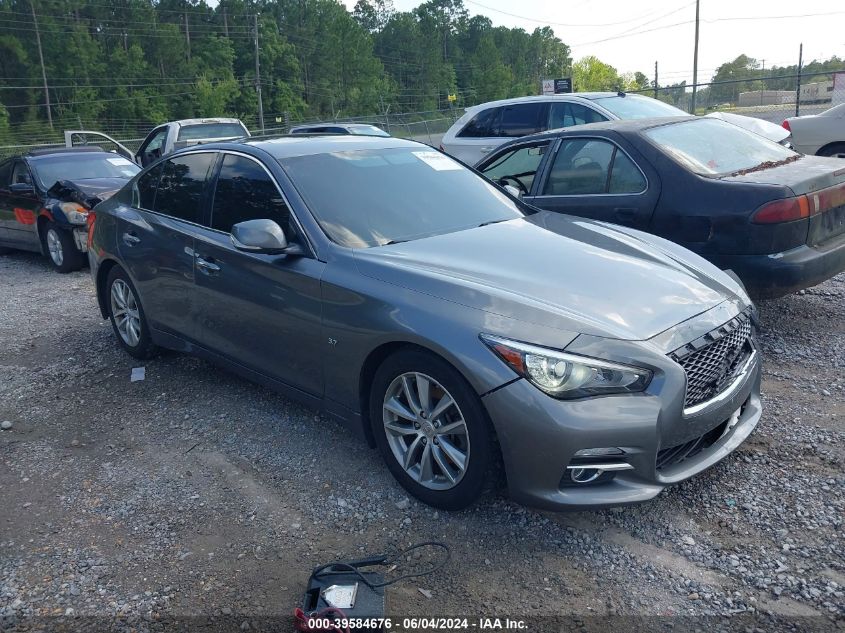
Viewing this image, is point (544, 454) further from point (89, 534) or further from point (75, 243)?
point (75, 243)

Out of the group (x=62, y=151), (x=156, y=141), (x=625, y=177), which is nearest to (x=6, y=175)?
(x=62, y=151)

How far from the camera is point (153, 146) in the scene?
15883mm

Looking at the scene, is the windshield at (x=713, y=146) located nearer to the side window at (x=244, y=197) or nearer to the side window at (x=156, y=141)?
the side window at (x=244, y=197)

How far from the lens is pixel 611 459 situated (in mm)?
2990

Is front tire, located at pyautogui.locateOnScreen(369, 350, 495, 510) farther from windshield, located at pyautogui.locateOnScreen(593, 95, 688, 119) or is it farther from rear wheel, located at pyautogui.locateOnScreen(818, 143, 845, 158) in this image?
rear wheel, located at pyautogui.locateOnScreen(818, 143, 845, 158)

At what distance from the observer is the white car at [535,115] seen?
379 inches

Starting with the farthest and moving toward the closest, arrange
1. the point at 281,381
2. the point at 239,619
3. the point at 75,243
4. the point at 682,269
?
the point at 75,243, the point at 281,381, the point at 682,269, the point at 239,619

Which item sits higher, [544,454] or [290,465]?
[544,454]

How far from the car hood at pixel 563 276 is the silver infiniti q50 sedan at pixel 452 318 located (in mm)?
13

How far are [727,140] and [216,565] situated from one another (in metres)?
4.96

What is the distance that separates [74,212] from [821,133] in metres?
10.4

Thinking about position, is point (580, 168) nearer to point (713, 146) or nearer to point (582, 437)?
point (713, 146)

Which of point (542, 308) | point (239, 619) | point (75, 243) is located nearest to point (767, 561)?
point (542, 308)

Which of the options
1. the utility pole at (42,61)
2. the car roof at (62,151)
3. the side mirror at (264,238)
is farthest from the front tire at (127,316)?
the utility pole at (42,61)
